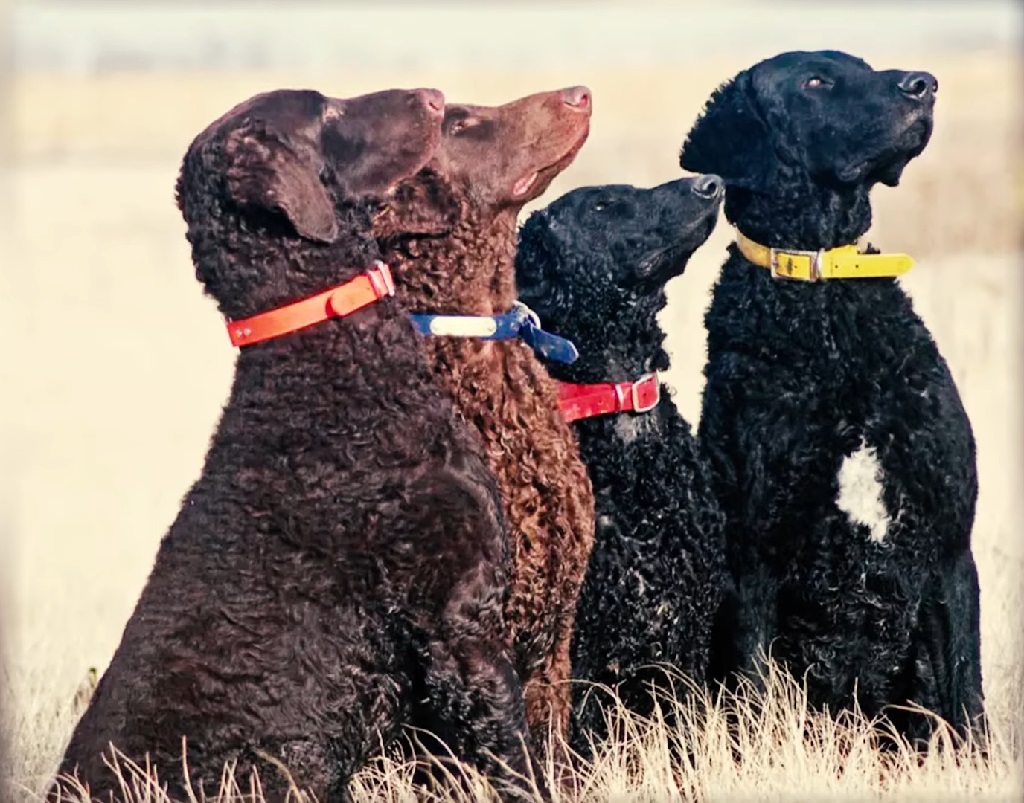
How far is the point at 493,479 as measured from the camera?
3352mm

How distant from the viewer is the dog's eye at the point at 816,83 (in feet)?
13.8

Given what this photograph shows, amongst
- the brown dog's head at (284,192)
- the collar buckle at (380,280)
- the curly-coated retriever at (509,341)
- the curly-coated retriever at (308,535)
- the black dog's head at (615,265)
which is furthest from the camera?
the black dog's head at (615,265)

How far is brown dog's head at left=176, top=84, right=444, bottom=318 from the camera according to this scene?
10.7ft

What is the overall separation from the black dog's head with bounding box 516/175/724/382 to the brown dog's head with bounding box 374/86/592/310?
0.41 meters

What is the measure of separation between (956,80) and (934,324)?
48.9 feet

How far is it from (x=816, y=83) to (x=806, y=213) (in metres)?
0.33

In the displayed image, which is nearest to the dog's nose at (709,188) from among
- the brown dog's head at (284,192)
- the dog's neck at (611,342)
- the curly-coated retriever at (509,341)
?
the dog's neck at (611,342)

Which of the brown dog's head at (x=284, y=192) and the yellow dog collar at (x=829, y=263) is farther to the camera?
the yellow dog collar at (x=829, y=263)

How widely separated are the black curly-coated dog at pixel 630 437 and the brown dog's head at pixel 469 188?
0.43 m

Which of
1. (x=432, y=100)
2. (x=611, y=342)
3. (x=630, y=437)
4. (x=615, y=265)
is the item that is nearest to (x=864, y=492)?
(x=630, y=437)

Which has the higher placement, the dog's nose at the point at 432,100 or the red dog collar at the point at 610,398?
the dog's nose at the point at 432,100

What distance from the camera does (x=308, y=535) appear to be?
317 centimetres

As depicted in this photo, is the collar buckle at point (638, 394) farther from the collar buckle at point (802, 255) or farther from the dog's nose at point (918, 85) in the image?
the dog's nose at point (918, 85)

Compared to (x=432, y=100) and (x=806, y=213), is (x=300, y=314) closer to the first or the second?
(x=432, y=100)
